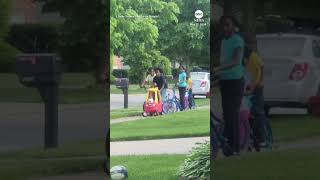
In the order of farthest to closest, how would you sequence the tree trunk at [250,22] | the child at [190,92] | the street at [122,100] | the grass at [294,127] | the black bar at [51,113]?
1. the grass at [294,127]
2. the tree trunk at [250,22]
3. the child at [190,92]
4. the street at [122,100]
5. the black bar at [51,113]

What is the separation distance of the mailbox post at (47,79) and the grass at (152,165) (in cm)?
78

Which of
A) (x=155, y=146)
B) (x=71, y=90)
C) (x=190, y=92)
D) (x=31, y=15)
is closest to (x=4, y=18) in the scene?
(x=31, y=15)

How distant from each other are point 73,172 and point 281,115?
2015 mm

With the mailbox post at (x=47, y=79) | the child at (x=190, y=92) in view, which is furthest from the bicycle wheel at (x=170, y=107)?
the mailbox post at (x=47, y=79)

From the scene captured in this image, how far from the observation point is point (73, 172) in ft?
20.3

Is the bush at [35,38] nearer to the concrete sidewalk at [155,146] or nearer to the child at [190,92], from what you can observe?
the concrete sidewalk at [155,146]

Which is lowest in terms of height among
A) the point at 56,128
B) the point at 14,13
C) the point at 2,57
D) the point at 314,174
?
the point at 314,174

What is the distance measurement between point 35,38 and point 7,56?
0.92ft

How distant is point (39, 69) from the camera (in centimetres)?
589

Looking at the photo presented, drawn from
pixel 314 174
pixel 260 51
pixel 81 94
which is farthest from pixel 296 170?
pixel 81 94

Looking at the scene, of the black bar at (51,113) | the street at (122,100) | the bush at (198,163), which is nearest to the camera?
the black bar at (51,113)

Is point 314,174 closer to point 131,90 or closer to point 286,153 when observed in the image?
point 286,153

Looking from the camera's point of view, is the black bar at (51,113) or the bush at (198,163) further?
the bush at (198,163)

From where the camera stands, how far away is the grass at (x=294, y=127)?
651 cm
